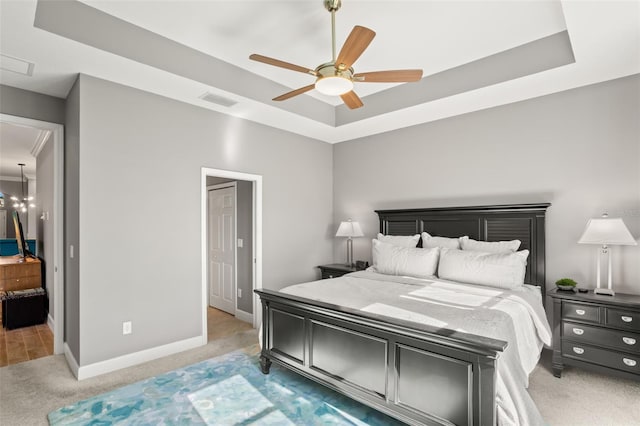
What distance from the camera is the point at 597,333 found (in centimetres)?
285

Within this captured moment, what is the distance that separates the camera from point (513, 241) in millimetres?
3467

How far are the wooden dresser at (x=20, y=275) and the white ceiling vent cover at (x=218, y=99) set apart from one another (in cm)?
391

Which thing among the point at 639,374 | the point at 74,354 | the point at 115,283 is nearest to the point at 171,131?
the point at 115,283

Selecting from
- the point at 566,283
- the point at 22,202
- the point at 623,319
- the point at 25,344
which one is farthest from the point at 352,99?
the point at 22,202

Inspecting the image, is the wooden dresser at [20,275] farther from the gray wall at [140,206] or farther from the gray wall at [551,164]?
the gray wall at [551,164]

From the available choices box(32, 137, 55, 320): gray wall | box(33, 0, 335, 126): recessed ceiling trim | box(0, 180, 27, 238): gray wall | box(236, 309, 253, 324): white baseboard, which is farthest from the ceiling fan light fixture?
Answer: box(0, 180, 27, 238): gray wall

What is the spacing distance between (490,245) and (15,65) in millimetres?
4727

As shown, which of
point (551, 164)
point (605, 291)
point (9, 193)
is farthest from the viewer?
point (9, 193)

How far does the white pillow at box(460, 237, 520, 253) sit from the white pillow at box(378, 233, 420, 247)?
54cm

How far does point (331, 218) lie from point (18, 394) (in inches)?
162

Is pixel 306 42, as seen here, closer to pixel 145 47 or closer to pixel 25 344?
pixel 145 47

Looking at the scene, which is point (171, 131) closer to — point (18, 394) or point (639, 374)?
point (18, 394)

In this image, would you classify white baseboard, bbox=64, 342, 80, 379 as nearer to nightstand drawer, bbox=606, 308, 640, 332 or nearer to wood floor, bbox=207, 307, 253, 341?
wood floor, bbox=207, 307, 253, 341

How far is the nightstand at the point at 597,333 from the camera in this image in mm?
2695
